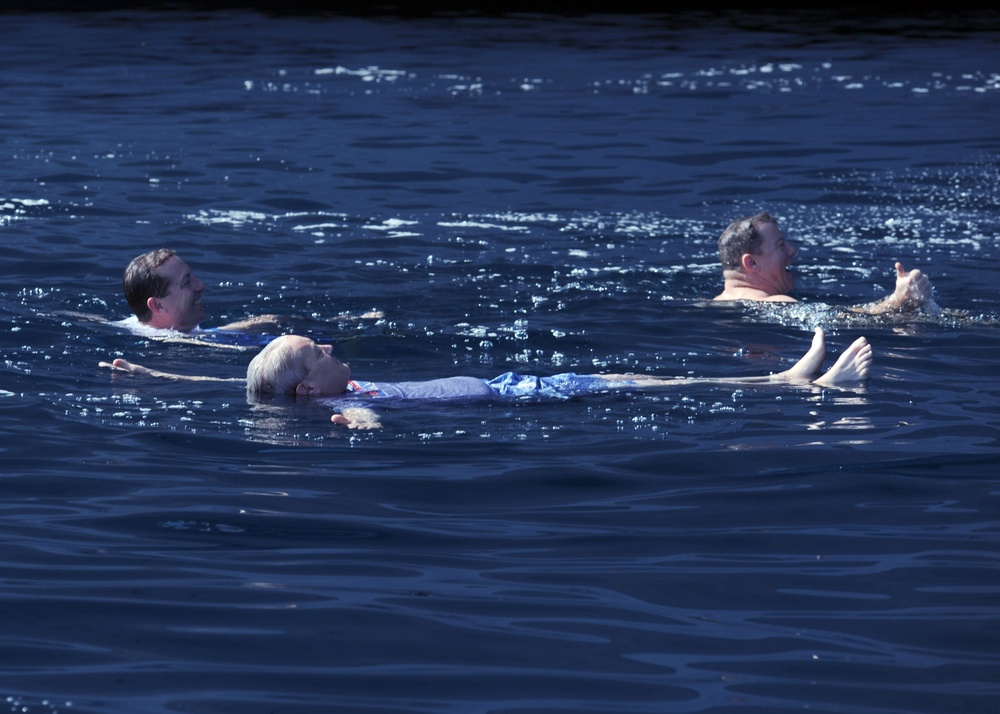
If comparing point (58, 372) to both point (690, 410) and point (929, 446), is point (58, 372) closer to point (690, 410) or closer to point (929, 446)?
point (690, 410)

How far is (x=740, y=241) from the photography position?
34.3 feet

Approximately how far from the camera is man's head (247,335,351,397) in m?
7.60

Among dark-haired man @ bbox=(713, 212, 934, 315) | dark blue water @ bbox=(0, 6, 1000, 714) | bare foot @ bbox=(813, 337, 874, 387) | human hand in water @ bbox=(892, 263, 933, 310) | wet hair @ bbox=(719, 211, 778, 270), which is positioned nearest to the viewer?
dark blue water @ bbox=(0, 6, 1000, 714)

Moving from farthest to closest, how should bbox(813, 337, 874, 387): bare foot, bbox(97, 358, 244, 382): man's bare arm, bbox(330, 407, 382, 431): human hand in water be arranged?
1. bbox(97, 358, 244, 382): man's bare arm
2. bbox(813, 337, 874, 387): bare foot
3. bbox(330, 407, 382, 431): human hand in water

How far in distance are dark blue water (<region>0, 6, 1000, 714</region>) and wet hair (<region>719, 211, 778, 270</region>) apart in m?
0.38

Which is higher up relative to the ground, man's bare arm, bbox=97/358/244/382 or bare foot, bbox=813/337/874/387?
bare foot, bbox=813/337/874/387

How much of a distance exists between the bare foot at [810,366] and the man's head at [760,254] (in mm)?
2465

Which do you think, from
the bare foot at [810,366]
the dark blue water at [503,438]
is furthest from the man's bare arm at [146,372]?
the bare foot at [810,366]

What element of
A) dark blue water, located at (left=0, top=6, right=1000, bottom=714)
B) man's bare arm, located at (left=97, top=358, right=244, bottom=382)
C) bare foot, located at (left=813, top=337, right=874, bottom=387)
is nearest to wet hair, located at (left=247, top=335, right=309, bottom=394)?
dark blue water, located at (left=0, top=6, right=1000, bottom=714)

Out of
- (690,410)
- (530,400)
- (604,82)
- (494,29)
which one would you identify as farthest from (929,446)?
(494,29)

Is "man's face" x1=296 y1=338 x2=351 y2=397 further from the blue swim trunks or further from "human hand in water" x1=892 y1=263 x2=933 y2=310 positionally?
"human hand in water" x1=892 y1=263 x2=933 y2=310

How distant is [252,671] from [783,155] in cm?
1313

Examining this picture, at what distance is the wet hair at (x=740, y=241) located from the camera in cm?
1041

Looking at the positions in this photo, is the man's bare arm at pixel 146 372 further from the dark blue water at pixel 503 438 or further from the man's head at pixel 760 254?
the man's head at pixel 760 254
